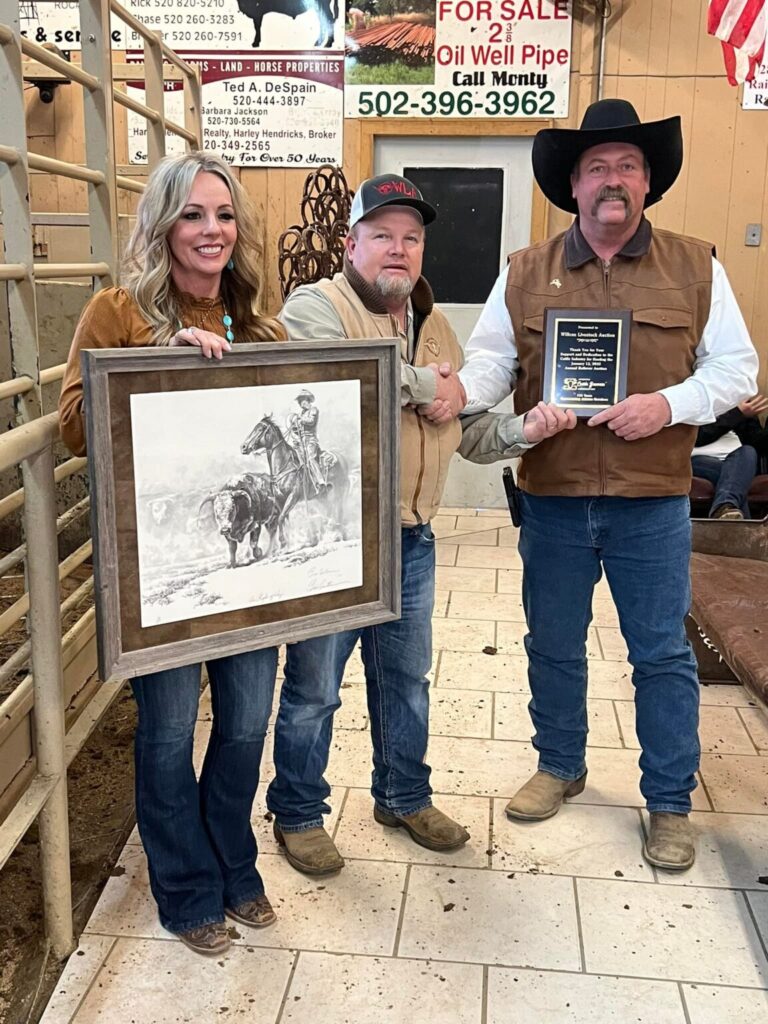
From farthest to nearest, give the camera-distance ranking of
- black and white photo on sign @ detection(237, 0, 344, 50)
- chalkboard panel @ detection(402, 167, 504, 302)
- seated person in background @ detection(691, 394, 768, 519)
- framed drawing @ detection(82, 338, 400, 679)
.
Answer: chalkboard panel @ detection(402, 167, 504, 302) < black and white photo on sign @ detection(237, 0, 344, 50) < seated person in background @ detection(691, 394, 768, 519) < framed drawing @ detection(82, 338, 400, 679)

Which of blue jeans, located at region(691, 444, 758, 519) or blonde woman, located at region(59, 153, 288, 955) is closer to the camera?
blonde woman, located at region(59, 153, 288, 955)

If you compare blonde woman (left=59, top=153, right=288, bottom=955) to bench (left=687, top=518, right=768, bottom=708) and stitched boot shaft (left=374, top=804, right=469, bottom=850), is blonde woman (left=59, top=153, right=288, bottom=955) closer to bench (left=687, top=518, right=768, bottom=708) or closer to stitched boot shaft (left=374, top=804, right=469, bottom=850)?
stitched boot shaft (left=374, top=804, right=469, bottom=850)

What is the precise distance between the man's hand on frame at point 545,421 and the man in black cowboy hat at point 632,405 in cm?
9

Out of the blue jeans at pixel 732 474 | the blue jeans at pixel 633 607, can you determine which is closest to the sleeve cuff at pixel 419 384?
the blue jeans at pixel 633 607

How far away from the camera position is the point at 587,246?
2262 mm

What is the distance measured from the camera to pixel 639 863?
233cm

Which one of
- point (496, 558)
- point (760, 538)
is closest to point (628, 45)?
point (496, 558)

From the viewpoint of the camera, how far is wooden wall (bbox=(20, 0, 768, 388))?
534cm

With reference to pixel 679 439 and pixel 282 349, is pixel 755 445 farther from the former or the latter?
pixel 282 349

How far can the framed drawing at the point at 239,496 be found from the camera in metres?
1.64

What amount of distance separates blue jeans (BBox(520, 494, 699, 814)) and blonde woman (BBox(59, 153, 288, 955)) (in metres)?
0.79

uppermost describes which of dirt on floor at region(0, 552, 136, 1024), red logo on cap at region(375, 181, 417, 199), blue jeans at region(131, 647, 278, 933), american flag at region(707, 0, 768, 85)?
american flag at region(707, 0, 768, 85)

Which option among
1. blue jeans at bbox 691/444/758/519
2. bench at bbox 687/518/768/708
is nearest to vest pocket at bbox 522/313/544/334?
bench at bbox 687/518/768/708

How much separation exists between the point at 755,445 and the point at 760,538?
1705mm
